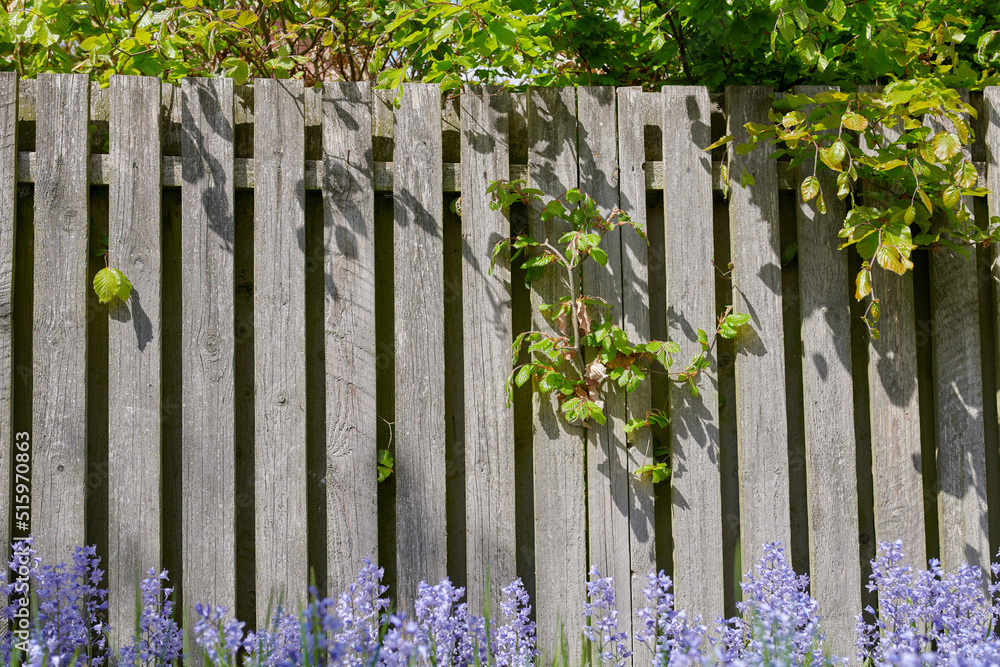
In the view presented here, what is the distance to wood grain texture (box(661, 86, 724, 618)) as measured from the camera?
7.25 ft

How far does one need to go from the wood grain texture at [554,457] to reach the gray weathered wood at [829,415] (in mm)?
730

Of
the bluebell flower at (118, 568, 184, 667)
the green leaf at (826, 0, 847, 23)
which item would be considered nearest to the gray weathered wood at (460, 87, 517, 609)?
the bluebell flower at (118, 568, 184, 667)

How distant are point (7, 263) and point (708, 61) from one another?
90.8 inches

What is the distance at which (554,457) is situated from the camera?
86.8 inches

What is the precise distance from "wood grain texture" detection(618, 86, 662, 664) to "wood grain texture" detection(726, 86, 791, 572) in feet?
0.94

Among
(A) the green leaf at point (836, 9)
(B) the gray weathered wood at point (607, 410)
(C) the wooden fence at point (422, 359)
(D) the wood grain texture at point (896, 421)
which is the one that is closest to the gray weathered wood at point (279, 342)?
(C) the wooden fence at point (422, 359)

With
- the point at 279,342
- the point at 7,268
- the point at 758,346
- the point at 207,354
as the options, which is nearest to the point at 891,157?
the point at 758,346

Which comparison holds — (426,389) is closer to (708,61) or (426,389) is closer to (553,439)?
(553,439)

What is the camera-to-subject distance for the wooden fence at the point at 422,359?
2086 mm

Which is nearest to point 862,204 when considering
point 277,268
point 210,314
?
point 277,268

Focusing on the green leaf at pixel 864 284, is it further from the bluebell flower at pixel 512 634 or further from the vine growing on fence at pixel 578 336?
the bluebell flower at pixel 512 634

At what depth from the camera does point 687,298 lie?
2256mm

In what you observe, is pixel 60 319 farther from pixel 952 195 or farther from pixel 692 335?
pixel 952 195

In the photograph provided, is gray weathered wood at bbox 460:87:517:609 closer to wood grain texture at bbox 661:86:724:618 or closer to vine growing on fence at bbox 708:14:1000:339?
wood grain texture at bbox 661:86:724:618
